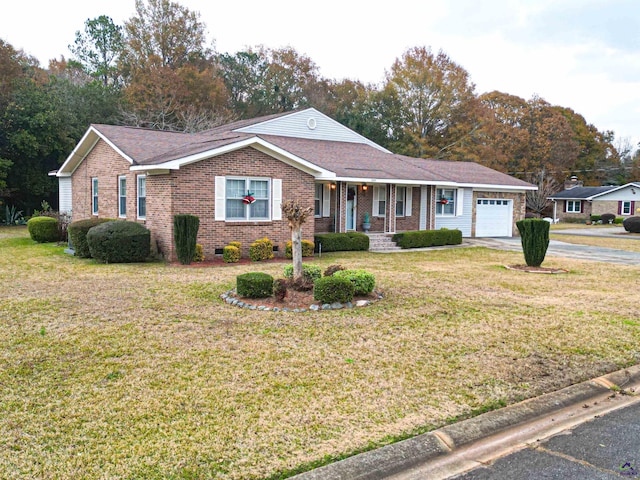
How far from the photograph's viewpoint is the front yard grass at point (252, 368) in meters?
3.69

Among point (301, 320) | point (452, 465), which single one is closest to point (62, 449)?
point (452, 465)

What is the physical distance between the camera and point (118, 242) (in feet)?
43.5

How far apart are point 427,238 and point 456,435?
52.8 feet

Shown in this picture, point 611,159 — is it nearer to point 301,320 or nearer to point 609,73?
point 609,73

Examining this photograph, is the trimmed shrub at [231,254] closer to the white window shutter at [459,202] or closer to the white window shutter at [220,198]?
the white window shutter at [220,198]

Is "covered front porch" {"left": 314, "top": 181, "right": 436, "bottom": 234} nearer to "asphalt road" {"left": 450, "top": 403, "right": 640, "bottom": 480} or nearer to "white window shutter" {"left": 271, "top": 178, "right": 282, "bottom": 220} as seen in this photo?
"white window shutter" {"left": 271, "top": 178, "right": 282, "bottom": 220}

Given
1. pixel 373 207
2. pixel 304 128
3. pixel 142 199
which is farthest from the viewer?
pixel 304 128

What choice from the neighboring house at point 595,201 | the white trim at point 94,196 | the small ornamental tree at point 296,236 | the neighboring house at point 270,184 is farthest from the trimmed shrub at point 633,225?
the white trim at point 94,196

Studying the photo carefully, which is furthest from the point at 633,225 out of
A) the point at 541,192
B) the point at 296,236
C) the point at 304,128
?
the point at 296,236

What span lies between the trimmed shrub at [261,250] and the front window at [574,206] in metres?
42.6

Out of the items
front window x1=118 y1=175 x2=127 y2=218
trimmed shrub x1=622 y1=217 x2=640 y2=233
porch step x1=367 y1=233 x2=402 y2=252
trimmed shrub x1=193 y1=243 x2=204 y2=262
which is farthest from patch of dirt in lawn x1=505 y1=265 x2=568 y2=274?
trimmed shrub x1=622 y1=217 x2=640 y2=233

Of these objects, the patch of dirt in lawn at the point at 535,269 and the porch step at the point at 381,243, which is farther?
the porch step at the point at 381,243

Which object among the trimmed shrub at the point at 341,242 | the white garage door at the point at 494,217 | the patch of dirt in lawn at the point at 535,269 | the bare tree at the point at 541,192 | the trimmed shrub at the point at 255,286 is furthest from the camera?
the bare tree at the point at 541,192

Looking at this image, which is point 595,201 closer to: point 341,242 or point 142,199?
point 341,242
